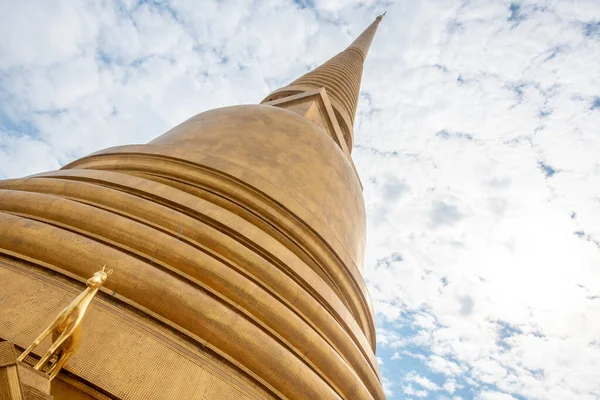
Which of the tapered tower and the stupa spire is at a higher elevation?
the stupa spire

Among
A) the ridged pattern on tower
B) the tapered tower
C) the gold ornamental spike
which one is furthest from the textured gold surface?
the ridged pattern on tower

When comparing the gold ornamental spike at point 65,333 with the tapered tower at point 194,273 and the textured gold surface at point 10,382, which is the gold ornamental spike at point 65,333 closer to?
the textured gold surface at point 10,382

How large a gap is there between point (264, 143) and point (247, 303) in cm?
370

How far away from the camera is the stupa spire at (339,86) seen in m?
13.5

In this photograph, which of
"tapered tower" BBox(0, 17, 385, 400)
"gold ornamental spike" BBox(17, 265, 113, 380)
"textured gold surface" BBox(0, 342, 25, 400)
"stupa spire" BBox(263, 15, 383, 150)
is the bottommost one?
"textured gold surface" BBox(0, 342, 25, 400)

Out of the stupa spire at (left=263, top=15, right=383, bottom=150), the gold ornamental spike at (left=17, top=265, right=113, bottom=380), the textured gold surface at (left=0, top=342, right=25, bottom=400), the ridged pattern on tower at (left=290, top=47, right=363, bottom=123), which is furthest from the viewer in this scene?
the ridged pattern on tower at (left=290, top=47, right=363, bottom=123)

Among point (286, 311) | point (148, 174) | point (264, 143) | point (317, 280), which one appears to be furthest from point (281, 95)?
point (286, 311)

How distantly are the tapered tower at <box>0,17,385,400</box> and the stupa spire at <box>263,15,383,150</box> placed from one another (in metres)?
6.81

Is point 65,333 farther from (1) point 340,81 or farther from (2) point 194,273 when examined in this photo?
(1) point 340,81

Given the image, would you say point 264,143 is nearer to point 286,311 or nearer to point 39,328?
point 286,311

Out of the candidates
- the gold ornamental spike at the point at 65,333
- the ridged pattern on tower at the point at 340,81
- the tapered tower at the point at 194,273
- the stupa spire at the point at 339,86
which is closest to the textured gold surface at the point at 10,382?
the gold ornamental spike at the point at 65,333

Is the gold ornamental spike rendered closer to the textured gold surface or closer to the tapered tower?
the textured gold surface

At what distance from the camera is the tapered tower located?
3.30 metres

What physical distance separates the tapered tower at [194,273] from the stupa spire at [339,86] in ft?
22.3
